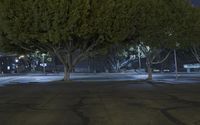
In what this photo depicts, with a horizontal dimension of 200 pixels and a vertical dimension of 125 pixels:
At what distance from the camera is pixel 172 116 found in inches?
637

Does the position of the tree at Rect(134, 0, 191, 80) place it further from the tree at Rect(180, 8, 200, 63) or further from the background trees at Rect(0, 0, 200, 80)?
the tree at Rect(180, 8, 200, 63)

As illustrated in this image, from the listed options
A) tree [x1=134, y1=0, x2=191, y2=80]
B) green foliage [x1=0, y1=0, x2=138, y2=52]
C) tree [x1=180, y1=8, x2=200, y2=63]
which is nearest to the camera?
green foliage [x1=0, y1=0, x2=138, y2=52]

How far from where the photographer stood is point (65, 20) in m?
43.7

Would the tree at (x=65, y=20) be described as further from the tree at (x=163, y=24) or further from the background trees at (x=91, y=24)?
the tree at (x=163, y=24)

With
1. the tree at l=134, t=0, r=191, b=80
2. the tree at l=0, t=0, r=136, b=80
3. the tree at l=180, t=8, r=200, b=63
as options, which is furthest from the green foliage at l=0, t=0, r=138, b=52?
the tree at l=180, t=8, r=200, b=63

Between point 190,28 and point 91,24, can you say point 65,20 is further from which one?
point 190,28

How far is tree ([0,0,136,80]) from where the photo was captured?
4294 centimetres

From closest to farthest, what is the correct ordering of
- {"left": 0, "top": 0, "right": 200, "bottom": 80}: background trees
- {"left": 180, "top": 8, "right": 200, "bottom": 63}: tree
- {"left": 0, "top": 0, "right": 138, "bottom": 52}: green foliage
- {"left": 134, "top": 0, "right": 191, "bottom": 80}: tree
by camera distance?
1. {"left": 0, "top": 0, "right": 138, "bottom": 52}: green foliage
2. {"left": 0, "top": 0, "right": 200, "bottom": 80}: background trees
3. {"left": 134, "top": 0, "right": 191, "bottom": 80}: tree
4. {"left": 180, "top": 8, "right": 200, "bottom": 63}: tree

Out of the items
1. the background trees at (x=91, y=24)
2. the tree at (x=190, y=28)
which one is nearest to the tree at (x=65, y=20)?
the background trees at (x=91, y=24)

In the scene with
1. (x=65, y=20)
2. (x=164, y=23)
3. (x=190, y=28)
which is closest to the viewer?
(x=65, y=20)

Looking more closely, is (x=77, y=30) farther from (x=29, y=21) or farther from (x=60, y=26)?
(x=29, y=21)

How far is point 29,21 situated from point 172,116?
2952 centimetres

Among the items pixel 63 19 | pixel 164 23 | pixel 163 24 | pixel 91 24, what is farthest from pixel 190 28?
pixel 63 19

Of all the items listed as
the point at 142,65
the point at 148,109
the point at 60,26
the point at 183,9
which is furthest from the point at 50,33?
the point at 142,65
